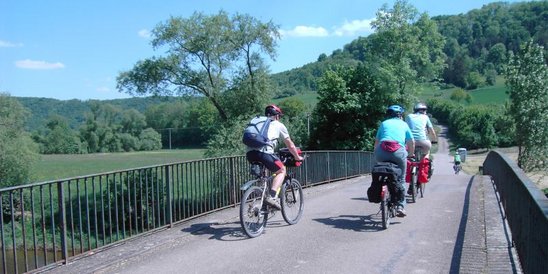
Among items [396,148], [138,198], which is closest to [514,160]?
[396,148]

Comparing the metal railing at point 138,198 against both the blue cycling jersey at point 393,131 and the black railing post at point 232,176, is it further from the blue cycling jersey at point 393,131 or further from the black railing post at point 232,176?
the blue cycling jersey at point 393,131

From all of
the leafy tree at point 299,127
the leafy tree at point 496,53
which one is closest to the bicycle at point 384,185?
the leafy tree at point 299,127

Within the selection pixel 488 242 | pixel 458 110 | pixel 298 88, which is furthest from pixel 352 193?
pixel 458 110

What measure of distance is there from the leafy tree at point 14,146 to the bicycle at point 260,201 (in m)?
33.2

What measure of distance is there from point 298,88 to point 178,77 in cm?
5286

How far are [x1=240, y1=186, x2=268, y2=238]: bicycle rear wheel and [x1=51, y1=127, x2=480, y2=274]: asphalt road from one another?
0.14 meters

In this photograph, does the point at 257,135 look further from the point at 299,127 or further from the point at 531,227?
the point at 299,127

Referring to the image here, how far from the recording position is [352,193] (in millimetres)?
10969

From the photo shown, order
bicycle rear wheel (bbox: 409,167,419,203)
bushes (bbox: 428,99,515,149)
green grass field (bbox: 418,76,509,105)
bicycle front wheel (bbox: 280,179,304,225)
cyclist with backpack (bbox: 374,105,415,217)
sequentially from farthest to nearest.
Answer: green grass field (bbox: 418,76,509,105)
bushes (bbox: 428,99,515,149)
bicycle rear wheel (bbox: 409,167,419,203)
bicycle front wheel (bbox: 280,179,304,225)
cyclist with backpack (bbox: 374,105,415,217)

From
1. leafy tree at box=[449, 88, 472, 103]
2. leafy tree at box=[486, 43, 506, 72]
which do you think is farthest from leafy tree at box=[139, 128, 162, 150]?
leafy tree at box=[486, 43, 506, 72]

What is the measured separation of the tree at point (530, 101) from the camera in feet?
98.4

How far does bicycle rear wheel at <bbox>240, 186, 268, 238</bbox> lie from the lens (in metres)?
6.25

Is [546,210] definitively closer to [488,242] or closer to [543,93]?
[488,242]

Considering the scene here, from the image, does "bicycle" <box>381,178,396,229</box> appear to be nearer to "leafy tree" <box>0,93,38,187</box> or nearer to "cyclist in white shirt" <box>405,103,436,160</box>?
"cyclist in white shirt" <box>405,103,436,160</box>
